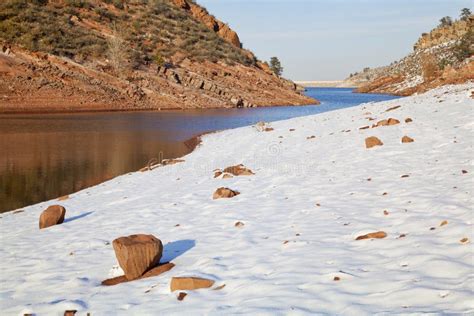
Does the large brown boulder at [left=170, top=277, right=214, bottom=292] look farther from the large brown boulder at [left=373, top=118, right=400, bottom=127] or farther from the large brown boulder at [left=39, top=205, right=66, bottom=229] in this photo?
the large brown boulder at [left=373, top=118, right=400, bottom=127]

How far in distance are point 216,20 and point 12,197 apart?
7554cm

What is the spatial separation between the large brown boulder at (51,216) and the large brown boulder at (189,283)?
14.7 feet

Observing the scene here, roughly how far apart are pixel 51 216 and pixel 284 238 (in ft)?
15.5

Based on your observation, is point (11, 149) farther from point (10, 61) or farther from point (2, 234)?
point (10, 61)

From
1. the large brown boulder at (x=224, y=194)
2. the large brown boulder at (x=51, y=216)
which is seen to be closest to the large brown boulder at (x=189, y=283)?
the large brown boulder at (x=224, y=194)

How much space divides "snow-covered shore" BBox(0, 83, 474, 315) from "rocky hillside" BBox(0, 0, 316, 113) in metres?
33.9

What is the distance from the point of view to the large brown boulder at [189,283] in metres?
4.89

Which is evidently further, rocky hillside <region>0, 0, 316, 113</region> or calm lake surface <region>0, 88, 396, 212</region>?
rocky hillside <region>0, 0, 316, 113</region>

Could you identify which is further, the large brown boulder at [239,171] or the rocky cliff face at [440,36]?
the rocky cliff face at [440,36]

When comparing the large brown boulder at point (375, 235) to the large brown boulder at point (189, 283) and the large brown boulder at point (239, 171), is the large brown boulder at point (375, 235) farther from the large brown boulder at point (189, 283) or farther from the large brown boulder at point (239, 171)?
the large brown boulder at point (239, 171)

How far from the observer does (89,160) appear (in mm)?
16891

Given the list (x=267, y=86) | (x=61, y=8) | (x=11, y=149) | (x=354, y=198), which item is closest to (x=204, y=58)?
(x=267, y=86)

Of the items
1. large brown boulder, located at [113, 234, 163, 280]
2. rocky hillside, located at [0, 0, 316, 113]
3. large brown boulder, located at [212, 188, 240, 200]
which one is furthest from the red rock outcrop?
large brown boulder, located at [113, 234, 163, 280]

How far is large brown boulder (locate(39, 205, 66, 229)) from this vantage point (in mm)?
8414
